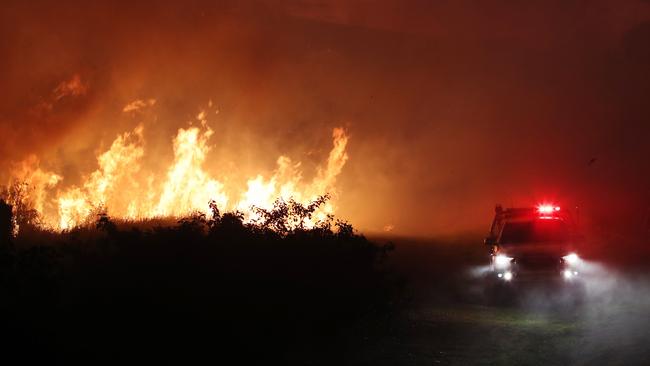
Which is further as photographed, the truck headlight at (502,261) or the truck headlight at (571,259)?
the truck headlight at (502,261)

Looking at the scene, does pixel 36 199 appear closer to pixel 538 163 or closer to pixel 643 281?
pixel 643 281

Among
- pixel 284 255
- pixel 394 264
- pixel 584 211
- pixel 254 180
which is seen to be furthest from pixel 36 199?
pixel 584 211

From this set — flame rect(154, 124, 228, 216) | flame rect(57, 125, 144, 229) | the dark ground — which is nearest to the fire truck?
the dark ground

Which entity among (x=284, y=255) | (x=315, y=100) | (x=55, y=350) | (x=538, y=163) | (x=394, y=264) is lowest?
(x=55, y=350)

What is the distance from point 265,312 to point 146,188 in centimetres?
2530

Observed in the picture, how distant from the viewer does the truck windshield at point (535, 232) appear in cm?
1544

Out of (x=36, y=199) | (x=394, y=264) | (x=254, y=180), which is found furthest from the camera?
(x=254, y=180)

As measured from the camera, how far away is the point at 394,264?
2325 cm

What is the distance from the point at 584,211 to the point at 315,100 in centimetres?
1539

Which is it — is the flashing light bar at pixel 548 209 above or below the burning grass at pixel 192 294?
above

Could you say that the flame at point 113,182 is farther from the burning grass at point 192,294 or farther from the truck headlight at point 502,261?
the truck headlight at point 502,261

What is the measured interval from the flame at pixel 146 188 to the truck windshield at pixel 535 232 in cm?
1447

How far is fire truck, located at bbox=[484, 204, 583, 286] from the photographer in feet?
46.6

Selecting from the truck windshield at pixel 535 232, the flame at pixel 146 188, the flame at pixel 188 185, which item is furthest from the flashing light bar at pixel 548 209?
the flame at pixel 188 185
